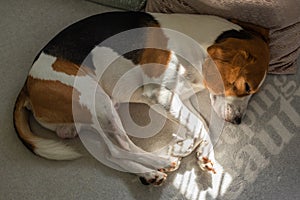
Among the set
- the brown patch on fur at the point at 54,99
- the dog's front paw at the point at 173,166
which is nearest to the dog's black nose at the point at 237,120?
the dog's front paw at the point at 173,166

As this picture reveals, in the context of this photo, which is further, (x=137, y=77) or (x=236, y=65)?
(x=137, y=77)

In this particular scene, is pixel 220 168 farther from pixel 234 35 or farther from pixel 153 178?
pixel 234 35

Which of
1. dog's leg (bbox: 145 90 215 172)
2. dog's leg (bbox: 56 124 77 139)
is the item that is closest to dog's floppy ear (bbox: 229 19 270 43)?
dog's leg (bbox: 145 90 215 172)

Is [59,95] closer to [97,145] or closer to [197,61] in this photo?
[97,145]

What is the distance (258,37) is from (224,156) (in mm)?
479

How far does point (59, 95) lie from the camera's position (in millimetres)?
1709

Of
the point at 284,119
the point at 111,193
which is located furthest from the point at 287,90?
the point at 111,193

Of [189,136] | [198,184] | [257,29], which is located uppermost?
Result: [257,29]

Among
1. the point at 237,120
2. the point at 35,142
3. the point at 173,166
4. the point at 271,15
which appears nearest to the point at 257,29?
the point at 271,15

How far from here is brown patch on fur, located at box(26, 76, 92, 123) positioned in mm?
1705

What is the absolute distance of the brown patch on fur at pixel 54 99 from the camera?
1.71 metres

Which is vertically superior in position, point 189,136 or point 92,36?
point 92,36

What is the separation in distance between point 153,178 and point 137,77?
389 mm

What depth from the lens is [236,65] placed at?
65.5 inches
